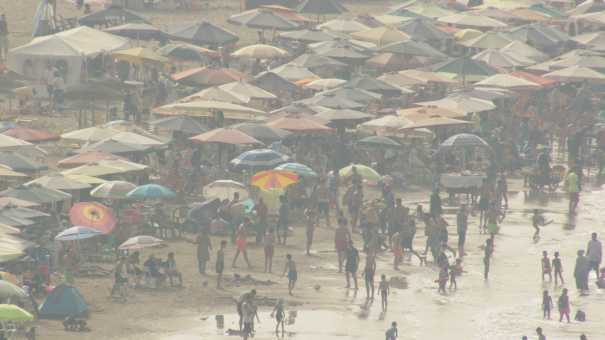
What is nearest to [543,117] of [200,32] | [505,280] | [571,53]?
[571,53]

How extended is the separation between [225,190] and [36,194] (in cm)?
479

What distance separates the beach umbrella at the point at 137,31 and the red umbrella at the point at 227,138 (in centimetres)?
1233

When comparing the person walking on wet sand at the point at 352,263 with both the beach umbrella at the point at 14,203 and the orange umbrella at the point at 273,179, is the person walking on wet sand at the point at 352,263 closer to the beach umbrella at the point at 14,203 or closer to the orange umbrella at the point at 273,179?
the orange umbrella at the point at 273,179

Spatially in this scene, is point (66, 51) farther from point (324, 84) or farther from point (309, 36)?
point (309, 36)

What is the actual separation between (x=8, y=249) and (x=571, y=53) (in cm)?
2691

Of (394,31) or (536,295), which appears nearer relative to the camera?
(536,295)

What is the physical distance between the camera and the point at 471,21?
60625 mm

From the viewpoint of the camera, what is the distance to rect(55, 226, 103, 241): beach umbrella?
112 feet

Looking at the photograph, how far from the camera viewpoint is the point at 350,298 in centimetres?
3506

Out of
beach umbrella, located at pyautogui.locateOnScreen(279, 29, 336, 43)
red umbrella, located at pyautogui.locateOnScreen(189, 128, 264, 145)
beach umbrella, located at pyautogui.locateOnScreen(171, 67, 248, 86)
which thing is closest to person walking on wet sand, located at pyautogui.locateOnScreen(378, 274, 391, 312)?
red umbrella, located at pyautogui.locateOnScreen(189, 128, 264, 145)

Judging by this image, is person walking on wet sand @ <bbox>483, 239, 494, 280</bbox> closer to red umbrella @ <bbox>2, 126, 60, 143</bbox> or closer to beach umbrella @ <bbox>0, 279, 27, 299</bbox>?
beach umbrella @ <bbox>0, 279, 27, 299</bbox>

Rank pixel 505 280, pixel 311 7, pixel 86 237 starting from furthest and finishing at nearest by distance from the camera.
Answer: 1. pixel 311 7
2. pixel 505 280
3. pixel 86 237

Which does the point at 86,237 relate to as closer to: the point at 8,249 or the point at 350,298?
the point at 8,249

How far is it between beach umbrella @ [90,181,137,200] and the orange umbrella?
306 cm
